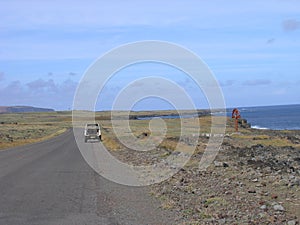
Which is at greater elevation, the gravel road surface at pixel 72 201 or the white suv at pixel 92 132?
the white suv at pixel 92 132

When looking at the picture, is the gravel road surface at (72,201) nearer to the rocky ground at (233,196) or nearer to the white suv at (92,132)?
the rocky ground at (233,196)

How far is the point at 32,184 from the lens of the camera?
16.3m

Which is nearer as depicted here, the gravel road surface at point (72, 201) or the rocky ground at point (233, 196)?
the rocky ground at point (233, 196)

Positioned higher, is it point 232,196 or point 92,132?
point 92,132

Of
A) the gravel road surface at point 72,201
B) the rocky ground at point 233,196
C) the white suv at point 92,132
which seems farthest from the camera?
the white suv at point 92,132

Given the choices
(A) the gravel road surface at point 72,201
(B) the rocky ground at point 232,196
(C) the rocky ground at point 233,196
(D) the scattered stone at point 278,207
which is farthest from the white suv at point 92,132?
(D) the scattered stone at point 278,207

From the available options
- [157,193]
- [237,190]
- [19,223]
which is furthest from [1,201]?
[237,190]

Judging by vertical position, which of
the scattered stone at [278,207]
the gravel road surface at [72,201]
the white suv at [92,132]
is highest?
the white suv at [92,132]

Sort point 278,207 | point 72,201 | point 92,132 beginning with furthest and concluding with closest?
1. point 92,132
2. point 72,201
3. point 278,207

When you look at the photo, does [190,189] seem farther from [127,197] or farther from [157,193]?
[127,197]

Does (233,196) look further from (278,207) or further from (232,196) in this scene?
(278,207)

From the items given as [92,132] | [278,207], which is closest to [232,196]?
[278,207]

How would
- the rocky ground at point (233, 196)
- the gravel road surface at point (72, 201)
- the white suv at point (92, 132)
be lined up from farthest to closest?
1. the white suv at point (92, 132)
2. the gravel road surface at point (72, 201)
3. the rocky ground at point (233, 196)

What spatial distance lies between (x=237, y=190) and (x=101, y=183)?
15.5 ft
